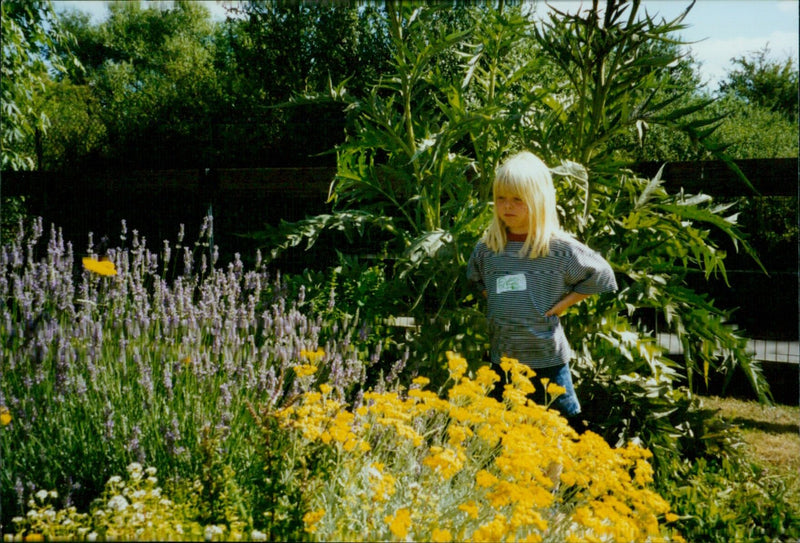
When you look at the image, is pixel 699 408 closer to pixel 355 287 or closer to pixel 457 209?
pixel 457 209

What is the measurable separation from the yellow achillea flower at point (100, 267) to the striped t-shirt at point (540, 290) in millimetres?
1695

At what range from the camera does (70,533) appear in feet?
6.14

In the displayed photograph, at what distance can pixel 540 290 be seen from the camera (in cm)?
280

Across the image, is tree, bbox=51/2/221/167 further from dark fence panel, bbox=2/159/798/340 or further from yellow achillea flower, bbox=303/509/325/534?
yellow achillea flower, bbox=303/509/325/534

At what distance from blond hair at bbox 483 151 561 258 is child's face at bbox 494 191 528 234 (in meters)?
0.02

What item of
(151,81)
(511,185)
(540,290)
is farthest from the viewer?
(151,81)

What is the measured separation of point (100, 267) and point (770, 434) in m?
3.92

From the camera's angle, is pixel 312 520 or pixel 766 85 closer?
pixel 312 520

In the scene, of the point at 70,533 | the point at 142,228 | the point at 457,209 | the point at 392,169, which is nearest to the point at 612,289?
the point at 457,209

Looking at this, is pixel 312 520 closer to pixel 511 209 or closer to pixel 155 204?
pixel 511 209

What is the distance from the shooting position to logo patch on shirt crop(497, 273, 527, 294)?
2.79m

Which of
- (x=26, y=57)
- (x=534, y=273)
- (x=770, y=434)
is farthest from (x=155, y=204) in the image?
(x=770, y=434)

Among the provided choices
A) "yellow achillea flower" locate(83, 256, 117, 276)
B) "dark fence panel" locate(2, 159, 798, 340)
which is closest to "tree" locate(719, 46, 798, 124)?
"dark fence panel" locate(2, 159, 798, 340)

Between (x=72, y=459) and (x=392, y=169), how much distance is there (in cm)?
204
